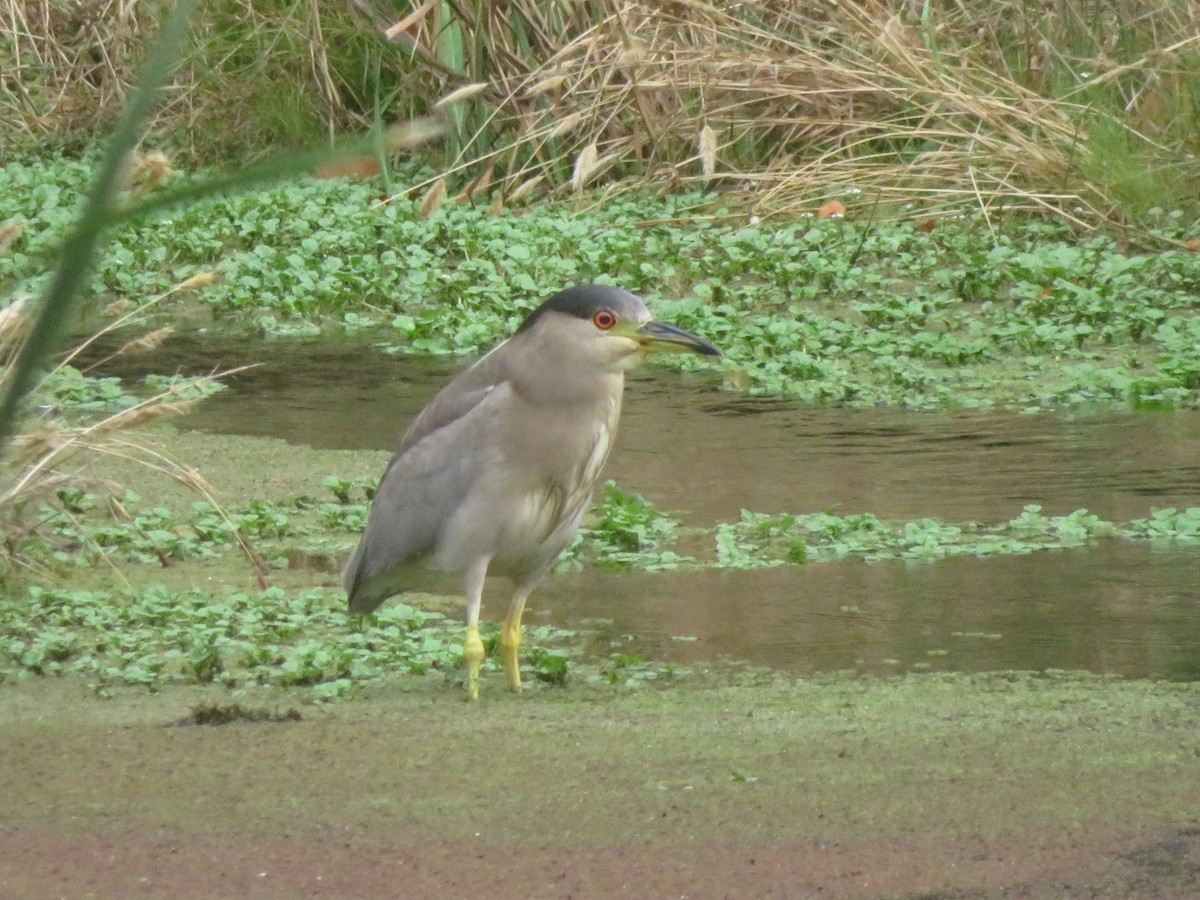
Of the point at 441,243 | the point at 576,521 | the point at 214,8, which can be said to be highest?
the point at 214,8

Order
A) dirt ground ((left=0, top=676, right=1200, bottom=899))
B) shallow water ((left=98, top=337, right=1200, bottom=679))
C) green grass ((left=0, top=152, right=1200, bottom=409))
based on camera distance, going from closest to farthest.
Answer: dirt ground ((left=0, top=676, right=1200, bottom=899)), shallow water ((left=98, top=337, right=1200, bottom=679)), green grass ((left=0, top=152, right=1200, bottom=409))

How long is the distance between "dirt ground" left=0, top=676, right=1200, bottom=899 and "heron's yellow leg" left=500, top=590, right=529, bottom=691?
0.16 meters

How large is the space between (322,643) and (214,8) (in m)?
3.26

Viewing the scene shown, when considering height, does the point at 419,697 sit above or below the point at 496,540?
below

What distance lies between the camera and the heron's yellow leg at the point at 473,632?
4539 millimetres

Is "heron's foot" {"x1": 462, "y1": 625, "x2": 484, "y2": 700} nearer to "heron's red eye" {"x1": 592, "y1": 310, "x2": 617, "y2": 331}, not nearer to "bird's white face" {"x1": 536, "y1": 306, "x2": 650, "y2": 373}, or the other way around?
"bird's white face" {"x1": 536, "y1": 306, "x2": 650, "y2": 373}

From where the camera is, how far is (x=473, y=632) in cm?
458

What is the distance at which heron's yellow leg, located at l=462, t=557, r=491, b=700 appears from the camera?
4.54m

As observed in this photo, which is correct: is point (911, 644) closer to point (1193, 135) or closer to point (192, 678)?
point (192, 678)

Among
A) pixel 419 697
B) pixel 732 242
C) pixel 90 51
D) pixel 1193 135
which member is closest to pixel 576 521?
pixel 419 697

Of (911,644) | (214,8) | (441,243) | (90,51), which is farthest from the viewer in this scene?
(90,51)

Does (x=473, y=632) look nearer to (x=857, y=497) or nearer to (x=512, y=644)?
(x=512, y=644)

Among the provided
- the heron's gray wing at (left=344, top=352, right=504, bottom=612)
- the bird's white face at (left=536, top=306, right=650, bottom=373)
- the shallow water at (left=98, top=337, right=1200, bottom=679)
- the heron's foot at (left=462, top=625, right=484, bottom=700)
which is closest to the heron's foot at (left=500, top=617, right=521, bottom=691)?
the heron's foot at (left=462, top=625, right=484, bottom=700)

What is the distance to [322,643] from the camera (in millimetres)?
5008
